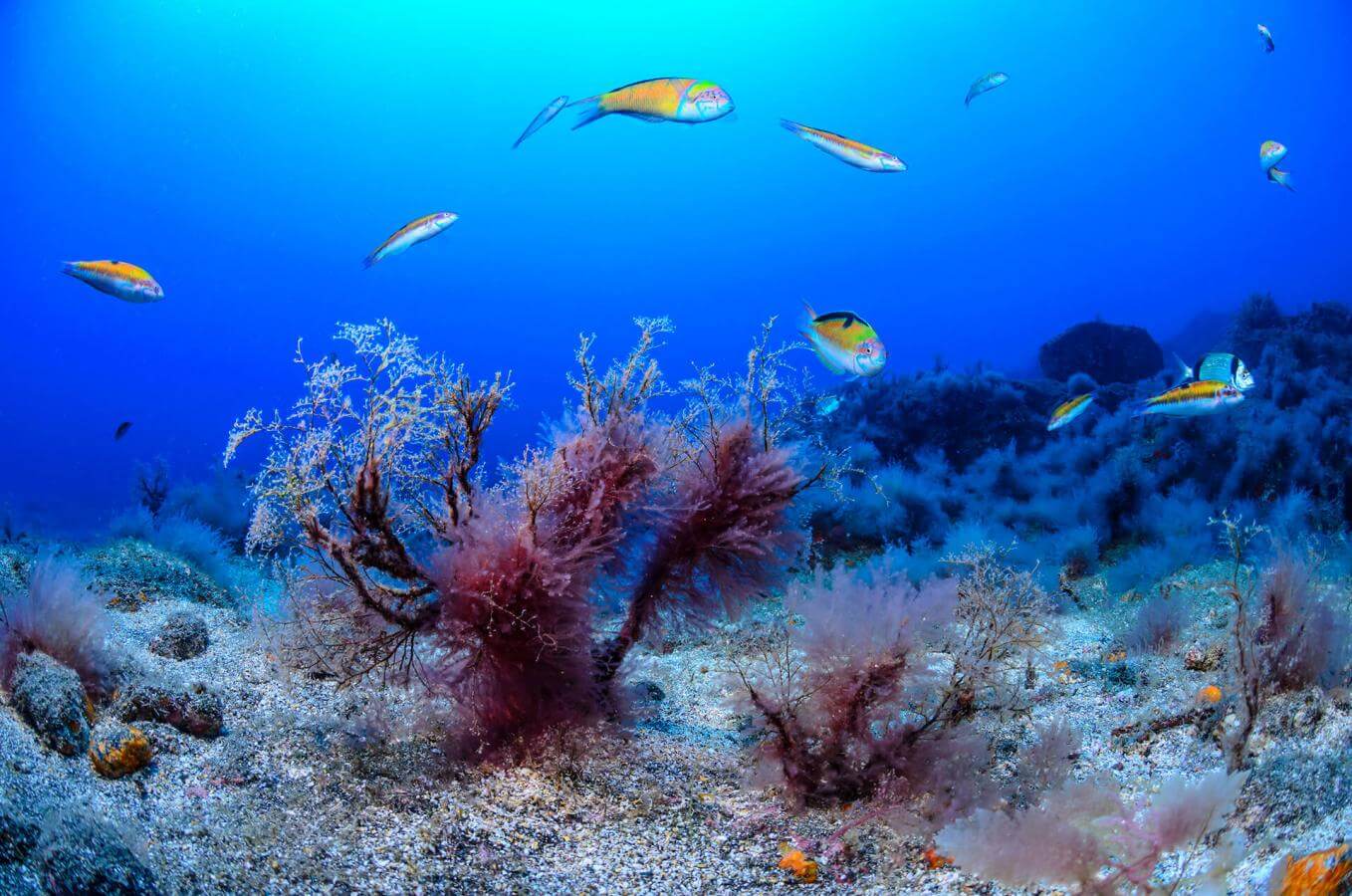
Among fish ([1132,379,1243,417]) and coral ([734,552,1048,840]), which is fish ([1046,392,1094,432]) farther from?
coral ([734,552,1048,840])

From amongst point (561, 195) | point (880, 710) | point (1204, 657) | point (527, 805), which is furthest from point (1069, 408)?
point (561, 195)

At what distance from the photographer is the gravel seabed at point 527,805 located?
2170 millimetres

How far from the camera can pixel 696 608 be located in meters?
3.58

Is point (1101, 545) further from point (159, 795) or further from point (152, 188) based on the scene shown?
A: point (152, 188)

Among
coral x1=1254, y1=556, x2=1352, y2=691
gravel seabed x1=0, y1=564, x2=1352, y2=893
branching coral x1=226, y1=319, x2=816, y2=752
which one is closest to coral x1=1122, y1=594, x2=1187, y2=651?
gravel seabed x1=0, y1=564, x2=1352, y2=893

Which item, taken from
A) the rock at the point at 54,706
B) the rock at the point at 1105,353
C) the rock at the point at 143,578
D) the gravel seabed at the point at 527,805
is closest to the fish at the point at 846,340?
the gravel seabed at the point at 527,805

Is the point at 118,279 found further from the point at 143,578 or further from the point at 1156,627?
the point at 1156,627

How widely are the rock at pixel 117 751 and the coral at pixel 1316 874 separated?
3.93m

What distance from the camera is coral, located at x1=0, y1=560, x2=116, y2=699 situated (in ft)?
11.0

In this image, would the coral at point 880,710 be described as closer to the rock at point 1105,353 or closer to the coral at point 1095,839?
the coral at point 1095,839

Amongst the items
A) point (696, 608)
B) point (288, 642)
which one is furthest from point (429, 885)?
point (288, 642)

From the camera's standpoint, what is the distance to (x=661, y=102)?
3.79 metres

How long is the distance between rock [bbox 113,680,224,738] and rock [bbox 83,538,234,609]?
10.5ft

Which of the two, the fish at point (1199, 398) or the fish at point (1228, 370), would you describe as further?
the fish at point (1228, 370)
